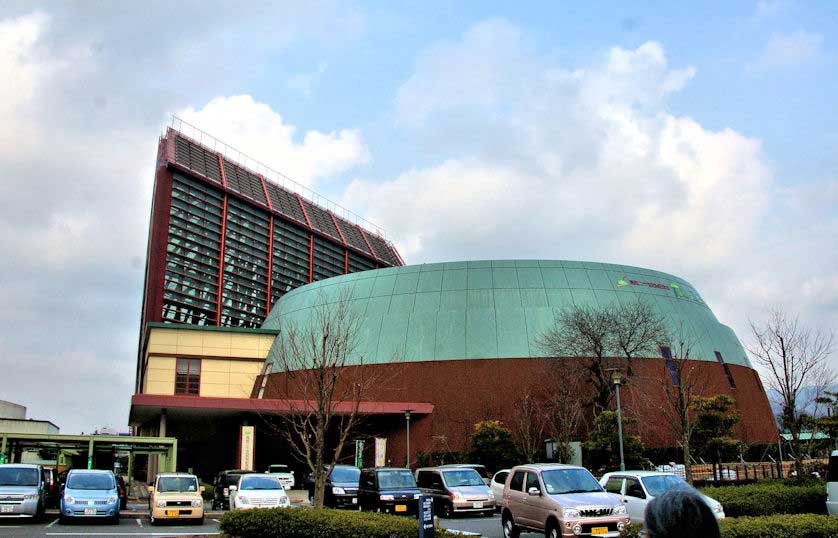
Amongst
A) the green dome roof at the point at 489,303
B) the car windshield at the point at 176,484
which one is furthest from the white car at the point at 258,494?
the green dome roof at the point at 489,303

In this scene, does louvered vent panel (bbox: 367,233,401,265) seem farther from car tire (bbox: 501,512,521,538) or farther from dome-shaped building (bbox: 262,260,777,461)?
car tire (bbox: 501,512,521,538)

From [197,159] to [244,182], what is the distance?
670 centimetres

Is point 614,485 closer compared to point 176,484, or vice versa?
point 614,485

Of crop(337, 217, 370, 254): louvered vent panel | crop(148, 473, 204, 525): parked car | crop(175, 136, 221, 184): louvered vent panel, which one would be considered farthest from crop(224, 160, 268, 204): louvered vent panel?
crop(148, 473, 204, 525): parked car

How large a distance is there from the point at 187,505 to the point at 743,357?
4440 cm

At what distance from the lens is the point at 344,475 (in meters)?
27.5

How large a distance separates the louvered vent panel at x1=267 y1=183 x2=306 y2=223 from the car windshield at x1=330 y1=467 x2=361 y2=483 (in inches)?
2336

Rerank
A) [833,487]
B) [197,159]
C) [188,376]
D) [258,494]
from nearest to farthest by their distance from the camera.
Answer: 1. [833,487]
2. [258,494]
3. [188,376]
4. [197,159]

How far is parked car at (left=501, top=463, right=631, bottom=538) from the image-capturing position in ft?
47.8

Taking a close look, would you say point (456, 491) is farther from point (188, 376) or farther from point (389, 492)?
point (188, 376)

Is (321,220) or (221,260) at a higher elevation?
(321,220)

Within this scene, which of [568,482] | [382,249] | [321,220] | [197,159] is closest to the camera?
[568,482]

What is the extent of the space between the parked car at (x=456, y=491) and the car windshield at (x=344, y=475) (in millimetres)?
3821

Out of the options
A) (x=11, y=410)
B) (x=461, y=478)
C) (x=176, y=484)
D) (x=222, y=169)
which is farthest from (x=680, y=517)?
(x=11, y=410)
